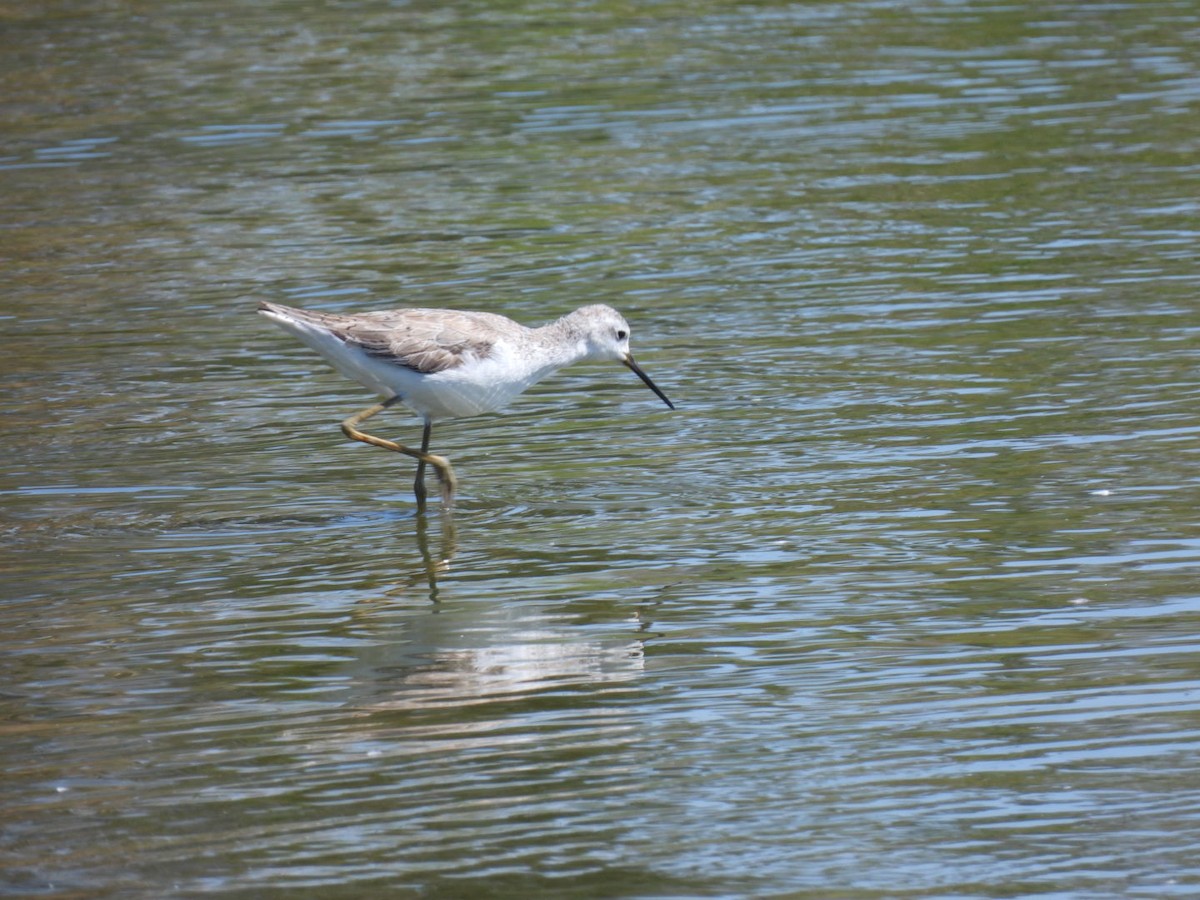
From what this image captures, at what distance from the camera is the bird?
10.8m

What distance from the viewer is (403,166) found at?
20.5m

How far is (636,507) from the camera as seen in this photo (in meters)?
10.5

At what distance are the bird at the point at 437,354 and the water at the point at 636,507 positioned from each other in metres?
0.53

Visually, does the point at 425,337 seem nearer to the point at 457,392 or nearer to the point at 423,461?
the point at 457,392

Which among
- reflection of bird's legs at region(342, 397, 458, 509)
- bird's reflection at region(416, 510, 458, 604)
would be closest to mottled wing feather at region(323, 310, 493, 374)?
reflection of bird's legs at region(342, 397, 458, 509)

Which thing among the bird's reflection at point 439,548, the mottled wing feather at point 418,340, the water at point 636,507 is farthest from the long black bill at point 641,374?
the bird's reflection at point 439,548

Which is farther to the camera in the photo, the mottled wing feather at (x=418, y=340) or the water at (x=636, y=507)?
the mottled wing feather at (x=418, y=340)

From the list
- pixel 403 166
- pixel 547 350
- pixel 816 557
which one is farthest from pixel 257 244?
pixel 816 557

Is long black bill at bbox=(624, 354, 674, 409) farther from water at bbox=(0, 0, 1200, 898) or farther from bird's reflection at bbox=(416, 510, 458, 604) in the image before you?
bird's reflection at bbox=(416, 510, 458, 604)

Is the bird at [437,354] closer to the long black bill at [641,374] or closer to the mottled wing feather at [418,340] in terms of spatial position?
the mottled wing feather at [418,340]

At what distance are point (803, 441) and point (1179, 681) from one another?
13.5 feet

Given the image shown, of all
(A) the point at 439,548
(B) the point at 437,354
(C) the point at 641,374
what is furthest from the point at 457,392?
(C) the point at 641,374

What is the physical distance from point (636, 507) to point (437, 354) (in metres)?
1.37

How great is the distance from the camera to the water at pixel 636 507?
6711 millimetres
